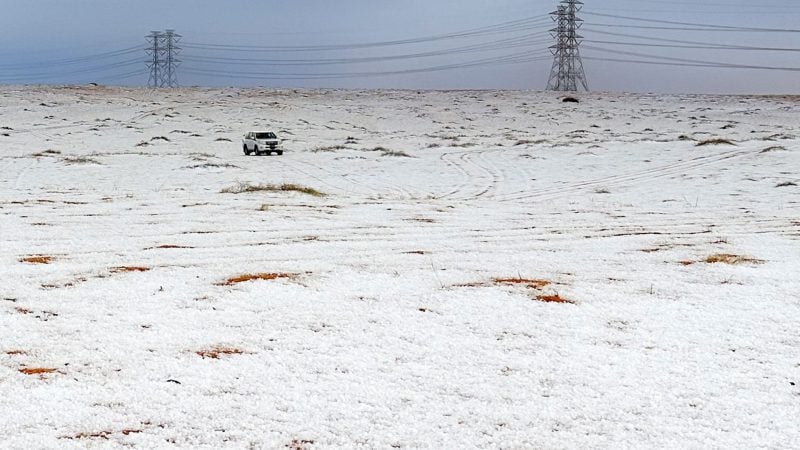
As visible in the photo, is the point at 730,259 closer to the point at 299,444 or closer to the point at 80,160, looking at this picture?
the point at 299,444

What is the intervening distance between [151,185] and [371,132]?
23.4 m

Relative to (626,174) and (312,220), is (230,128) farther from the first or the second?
(312,220)

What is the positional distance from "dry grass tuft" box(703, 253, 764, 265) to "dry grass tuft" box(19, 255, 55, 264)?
→ 8048 mm

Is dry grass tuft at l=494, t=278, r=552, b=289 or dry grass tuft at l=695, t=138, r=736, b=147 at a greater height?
dry grass tuft at l=695, t=138, r=736, b=147

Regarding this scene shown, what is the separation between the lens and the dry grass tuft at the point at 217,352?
18.7 ft

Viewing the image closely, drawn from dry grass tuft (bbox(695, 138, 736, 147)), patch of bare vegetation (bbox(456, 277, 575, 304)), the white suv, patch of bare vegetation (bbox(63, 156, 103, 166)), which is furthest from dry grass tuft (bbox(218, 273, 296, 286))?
dry grass tuft (bbox(695, 138, 736, 147))

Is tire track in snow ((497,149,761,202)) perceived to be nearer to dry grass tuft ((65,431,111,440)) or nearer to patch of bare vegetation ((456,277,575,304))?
patch of bare vegetation ((456,277,575,304))

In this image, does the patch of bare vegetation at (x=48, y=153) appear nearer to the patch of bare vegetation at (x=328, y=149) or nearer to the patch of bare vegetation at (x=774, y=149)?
the patch of bare vegetation at (x=328, y=149)

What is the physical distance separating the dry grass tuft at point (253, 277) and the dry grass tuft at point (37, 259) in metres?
2.46

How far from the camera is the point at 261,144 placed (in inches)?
1283

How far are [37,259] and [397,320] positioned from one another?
4.89 m

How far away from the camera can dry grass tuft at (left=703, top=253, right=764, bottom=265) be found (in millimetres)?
9812

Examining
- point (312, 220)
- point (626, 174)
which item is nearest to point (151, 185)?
point (312, 220)

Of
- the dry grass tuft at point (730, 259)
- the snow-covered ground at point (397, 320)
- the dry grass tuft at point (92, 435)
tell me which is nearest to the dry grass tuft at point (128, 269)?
the snow-covered ground at point (397, 320)
